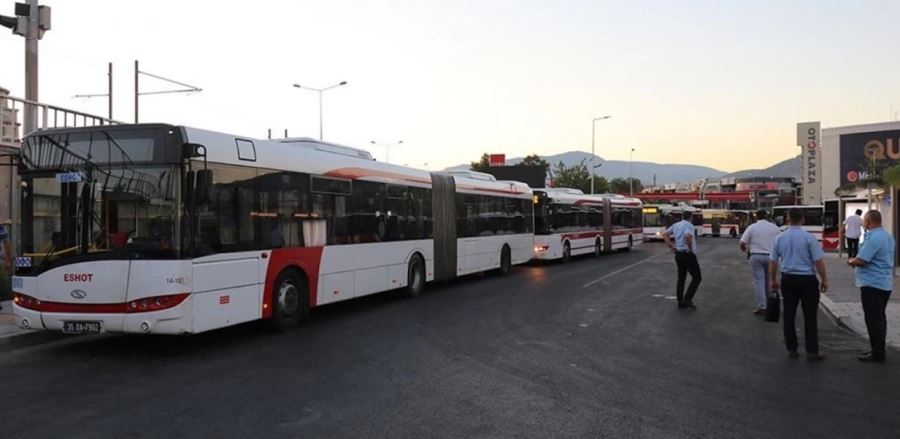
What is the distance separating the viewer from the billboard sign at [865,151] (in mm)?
49469

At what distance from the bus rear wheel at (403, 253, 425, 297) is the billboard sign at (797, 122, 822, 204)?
5007 centimetres

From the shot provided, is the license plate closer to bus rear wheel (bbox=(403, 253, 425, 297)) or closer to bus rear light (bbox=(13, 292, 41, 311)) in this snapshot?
bus rear light (bbox=(13, 292, 41, 311))

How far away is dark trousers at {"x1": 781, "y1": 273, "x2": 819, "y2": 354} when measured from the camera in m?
8.13

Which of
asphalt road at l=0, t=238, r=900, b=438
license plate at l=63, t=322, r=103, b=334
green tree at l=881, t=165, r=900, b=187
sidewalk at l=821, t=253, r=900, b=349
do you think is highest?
green tree at l=881, t=165, r=900, b=187

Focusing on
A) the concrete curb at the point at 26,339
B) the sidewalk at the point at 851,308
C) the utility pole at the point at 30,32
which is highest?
the utility pole at the point at 30,32

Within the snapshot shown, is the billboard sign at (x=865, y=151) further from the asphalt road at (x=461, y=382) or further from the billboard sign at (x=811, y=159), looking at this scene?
the asphalt road at (x=461, y=382)

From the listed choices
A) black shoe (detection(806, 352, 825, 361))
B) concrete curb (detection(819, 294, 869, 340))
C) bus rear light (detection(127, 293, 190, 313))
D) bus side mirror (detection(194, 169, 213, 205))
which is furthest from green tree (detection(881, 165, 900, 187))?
bus rear light (detection(127, 293, 190, 313))

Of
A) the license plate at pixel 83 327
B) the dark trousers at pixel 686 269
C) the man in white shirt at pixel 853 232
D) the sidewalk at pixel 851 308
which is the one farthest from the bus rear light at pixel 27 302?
the man in white shirt at pixel 853 232

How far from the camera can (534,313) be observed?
1226 cm

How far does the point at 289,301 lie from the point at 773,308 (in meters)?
7.41

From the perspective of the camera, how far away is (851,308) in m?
12.4

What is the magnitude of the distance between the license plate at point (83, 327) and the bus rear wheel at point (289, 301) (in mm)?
2412

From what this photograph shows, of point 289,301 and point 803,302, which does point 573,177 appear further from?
point 803,302

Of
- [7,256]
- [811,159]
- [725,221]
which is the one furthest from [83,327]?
[811,159]
